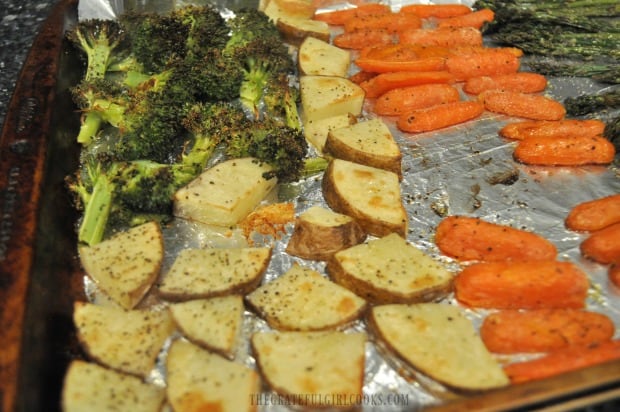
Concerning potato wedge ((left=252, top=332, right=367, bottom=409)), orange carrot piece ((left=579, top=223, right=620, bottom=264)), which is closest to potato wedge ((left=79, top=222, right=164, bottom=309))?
potato wedge ((left=252, top=332, right=367, bottom=409))

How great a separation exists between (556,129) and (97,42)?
14.8ft

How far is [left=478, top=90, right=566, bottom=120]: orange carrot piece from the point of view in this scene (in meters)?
5.53

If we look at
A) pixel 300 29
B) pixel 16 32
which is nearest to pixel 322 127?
pixel 300 29

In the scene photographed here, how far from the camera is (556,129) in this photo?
5223 millimetres

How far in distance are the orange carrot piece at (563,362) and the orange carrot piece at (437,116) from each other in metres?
2.59

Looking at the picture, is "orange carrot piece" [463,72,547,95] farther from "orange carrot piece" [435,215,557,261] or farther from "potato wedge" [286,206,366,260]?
"potato wedge" [286,206,366,260]

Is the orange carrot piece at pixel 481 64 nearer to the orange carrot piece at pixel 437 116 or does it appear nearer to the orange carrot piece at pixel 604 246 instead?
the orange carrot piece at pixel 437 116

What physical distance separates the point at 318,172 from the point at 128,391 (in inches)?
95.4

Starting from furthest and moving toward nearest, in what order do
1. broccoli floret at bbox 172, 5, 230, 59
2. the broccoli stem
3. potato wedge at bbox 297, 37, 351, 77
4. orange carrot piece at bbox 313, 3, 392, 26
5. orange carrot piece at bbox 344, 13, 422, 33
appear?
orange carrot piece at bbox 313, 3, 392, 26, orange carrot piece at bbox 344, 13, 422, 33, broccoli floret at bbox 172, 5, 230, 59, potato wedge at bbox 297, 37, 351, 77, the broccoli stem

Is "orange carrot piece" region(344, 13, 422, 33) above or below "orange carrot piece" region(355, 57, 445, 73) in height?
above

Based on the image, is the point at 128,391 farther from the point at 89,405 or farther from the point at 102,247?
the point at 102,247

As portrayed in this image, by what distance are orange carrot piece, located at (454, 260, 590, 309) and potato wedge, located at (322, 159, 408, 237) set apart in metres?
0.70

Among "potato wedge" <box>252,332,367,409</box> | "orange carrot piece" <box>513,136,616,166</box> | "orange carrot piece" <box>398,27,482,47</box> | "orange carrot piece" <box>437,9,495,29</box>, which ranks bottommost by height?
"potato wedge" <box>252,332,367,409</box>

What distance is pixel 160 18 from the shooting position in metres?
5.96
